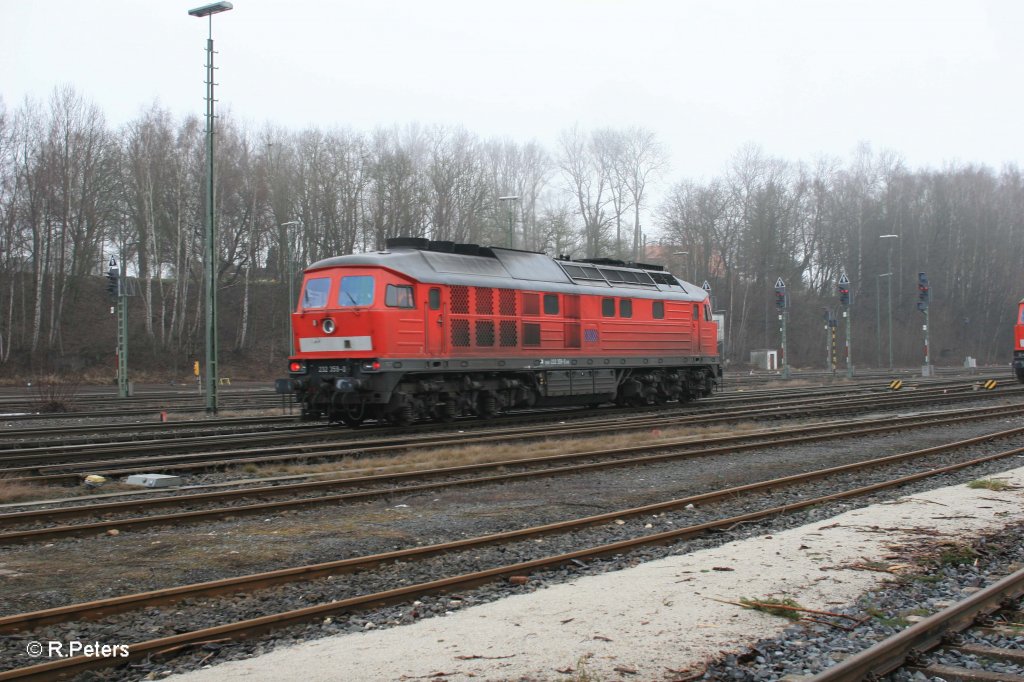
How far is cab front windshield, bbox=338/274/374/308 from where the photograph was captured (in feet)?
58.7

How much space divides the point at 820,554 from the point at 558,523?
2663mm

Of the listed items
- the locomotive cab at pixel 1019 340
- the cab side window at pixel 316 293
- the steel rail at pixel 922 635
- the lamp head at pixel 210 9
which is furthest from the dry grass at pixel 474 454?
the locomotive cab at pixel 1019 340

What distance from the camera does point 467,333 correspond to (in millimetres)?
19375

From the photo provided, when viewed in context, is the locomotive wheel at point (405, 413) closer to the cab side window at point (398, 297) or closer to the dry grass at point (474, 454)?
the cab side window at point (398, 297)

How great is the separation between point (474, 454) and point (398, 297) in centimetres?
439

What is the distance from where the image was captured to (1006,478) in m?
12.4

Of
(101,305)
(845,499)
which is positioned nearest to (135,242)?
(101,305)

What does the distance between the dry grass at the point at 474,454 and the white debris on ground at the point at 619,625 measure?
254 inches

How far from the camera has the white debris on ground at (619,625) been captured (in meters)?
5.13

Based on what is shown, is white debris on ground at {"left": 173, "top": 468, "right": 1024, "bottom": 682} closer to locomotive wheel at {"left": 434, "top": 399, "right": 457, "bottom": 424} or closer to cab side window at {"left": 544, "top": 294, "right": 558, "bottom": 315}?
locomotive wheel at {"left": 434, "top": 399, "right": 457, "bottom": 424}

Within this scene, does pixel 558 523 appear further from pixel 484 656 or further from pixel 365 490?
pixel 484 656

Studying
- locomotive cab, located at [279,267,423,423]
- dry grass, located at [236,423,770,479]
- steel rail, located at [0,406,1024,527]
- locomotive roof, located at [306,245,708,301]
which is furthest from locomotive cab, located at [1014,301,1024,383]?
locomotive cab, located at [279,267,423,423]

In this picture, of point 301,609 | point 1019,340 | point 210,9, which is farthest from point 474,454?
point 1019,340

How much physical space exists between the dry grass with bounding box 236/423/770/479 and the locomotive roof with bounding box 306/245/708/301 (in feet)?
14.1
